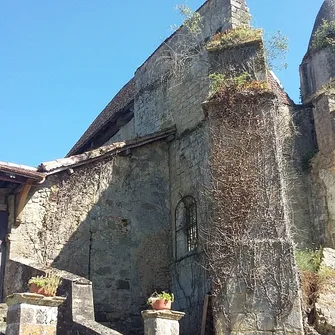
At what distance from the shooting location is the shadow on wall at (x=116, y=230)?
1141 cm

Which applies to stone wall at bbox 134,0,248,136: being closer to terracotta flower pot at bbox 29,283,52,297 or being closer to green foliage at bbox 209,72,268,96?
green foliage at bbox 209,72,268,96

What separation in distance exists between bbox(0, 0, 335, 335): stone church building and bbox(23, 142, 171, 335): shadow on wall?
0.08 ft

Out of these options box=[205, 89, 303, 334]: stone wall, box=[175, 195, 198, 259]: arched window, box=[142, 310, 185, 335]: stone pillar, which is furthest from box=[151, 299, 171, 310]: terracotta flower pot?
box=[175, 195, 198, 259]: arched window

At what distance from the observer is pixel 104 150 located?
12.4 metres

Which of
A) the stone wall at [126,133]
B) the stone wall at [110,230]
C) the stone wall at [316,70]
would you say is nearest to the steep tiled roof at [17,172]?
the stone wall at [110,230]

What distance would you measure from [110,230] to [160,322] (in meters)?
4.57

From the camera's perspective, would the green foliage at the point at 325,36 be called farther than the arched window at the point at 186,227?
Yes

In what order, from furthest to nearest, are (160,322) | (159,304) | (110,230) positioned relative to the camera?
1. (110,230)
2. (159,304)
3. (160,322)

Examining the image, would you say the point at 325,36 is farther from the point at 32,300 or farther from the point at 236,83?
the point at 32,300

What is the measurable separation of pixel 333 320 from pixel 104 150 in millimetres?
6311

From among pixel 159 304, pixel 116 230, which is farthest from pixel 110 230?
pixel 159 304

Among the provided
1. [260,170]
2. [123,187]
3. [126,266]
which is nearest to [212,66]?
[260,170]

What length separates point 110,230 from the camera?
12.1m

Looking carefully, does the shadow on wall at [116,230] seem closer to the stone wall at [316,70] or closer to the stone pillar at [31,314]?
the stone pillar at [31,314]
